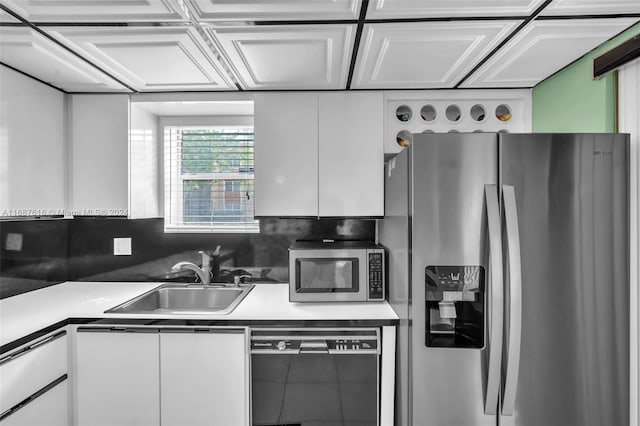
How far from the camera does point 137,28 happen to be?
4.66 ft

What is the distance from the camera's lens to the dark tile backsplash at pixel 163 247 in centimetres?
245

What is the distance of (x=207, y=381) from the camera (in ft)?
5.68

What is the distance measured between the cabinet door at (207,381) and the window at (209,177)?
0.97 meters

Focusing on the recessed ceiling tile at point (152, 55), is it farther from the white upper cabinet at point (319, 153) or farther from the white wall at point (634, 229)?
the white wall at point (634, 229)

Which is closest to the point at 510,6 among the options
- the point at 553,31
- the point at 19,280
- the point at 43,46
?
the point at 553,31

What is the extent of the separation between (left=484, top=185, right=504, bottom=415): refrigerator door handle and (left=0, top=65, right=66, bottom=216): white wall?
87.3 inches

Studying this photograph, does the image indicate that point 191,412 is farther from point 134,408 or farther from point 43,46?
point 43,46

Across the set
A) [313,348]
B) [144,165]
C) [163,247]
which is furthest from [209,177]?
[313,348]

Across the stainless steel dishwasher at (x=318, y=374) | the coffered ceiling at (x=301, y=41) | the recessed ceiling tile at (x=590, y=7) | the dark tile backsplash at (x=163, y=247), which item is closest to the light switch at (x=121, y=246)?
the dark tile backsplash at (x=163, y=247)

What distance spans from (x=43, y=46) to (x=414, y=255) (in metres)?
1.85

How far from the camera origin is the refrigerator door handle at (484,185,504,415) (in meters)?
1.32

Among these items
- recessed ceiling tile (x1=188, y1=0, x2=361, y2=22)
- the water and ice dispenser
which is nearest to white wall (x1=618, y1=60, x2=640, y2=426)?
the water and ice dispenser

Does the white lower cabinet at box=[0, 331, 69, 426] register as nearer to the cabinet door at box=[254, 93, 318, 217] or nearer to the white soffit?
the cabinet door at box=[254, 93, 318, 217]

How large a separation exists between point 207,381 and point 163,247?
111cm
